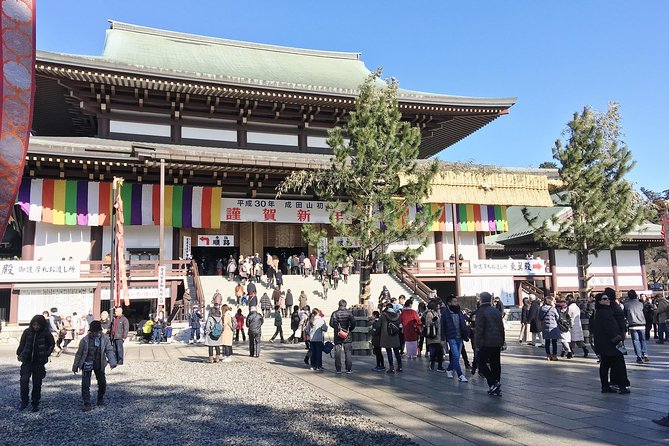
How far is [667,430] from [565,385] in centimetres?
294

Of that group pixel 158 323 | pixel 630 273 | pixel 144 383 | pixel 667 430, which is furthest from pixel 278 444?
pixel 630 273

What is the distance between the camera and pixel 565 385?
846 centimetres

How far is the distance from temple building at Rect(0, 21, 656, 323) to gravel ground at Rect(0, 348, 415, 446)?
29.1ft

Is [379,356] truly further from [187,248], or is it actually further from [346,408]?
[187,248]

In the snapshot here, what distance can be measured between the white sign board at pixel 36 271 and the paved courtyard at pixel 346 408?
8242 mm

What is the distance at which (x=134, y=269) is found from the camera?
64.8ft

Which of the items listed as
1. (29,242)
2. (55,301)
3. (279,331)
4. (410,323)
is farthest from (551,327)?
(29,242)

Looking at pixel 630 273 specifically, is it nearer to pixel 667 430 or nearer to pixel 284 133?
pixel 284 133

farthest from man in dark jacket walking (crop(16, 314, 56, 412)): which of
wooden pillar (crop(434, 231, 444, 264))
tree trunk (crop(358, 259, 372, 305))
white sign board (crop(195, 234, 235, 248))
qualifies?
wooden pillar (crop(434, 231, 444, 264))

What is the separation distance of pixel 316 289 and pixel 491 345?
14.1 meters

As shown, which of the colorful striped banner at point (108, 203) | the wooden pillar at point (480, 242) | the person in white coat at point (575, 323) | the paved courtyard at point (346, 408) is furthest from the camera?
the wooden pillar at point (480, 242)

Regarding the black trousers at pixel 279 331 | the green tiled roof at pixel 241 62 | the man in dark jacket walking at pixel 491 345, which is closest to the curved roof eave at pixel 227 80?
the green tiled roof at pixel 241 62

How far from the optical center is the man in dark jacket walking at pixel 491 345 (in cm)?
777

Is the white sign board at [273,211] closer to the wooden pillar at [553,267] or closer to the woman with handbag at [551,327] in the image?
the wooden pillar at [553,267]
